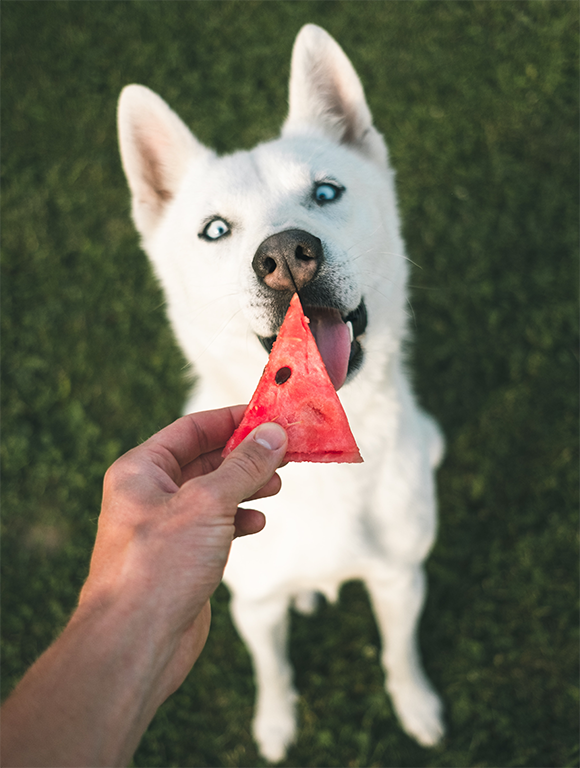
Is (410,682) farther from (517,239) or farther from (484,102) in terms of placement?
(484,102)

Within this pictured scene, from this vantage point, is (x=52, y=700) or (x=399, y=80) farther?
(x=399, y=80)

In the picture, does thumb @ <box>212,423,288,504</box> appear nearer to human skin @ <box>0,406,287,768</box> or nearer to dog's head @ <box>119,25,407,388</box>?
human skin @ <box>0,406,287,768</box>

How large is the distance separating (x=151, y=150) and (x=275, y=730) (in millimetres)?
3280

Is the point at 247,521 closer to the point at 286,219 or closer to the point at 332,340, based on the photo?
the point at 332,340

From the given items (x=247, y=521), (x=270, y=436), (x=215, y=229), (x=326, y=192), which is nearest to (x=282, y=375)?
(x=270, y=436)

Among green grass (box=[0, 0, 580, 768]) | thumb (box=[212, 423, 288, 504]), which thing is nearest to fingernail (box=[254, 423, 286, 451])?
thumb (box=[212, 423, 288, 504])

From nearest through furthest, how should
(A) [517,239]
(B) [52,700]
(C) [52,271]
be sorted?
(B) [52,700]
(A) [517,239]
(C) [52,271]

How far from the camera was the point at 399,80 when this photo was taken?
5.22m

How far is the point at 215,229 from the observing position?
2.35 meters

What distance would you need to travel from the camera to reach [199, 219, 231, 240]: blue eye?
7.67 feet

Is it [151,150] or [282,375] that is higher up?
[151,150]

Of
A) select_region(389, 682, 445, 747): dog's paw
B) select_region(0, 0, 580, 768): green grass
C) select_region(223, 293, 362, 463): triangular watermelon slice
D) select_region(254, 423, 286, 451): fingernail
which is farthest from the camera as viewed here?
select_region(0, 0, 580, 768): green grass

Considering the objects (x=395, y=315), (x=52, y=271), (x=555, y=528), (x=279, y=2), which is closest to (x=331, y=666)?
(x=555, y=528)

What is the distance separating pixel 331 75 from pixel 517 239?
103 inches
